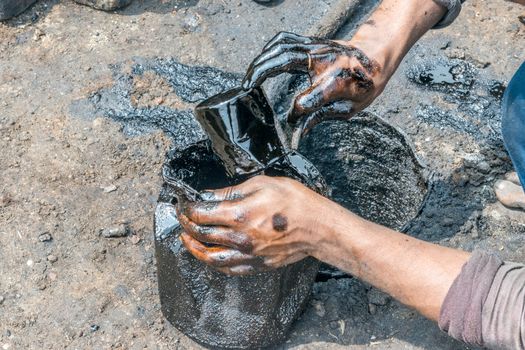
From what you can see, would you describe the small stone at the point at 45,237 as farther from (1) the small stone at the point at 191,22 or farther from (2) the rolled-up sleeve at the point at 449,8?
(2) the rolled-up sleeve at the point at 449,8

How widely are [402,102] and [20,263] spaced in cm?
196

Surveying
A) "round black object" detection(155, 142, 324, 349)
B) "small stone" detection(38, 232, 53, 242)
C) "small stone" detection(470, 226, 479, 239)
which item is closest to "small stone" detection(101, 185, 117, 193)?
"small stone" detection(38, 232, 53, 242)

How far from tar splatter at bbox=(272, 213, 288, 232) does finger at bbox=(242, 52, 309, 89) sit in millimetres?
533

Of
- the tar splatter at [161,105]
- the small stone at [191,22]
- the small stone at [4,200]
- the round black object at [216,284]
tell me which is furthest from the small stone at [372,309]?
the small stone at [191,22]

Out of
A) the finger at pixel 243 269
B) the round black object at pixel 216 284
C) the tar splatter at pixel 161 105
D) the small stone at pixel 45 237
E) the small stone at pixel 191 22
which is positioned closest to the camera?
the finger at pixel 243 269

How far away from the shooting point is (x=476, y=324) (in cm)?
210

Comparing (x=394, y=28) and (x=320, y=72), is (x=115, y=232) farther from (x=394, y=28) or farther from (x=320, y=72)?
(x=394, y=28)

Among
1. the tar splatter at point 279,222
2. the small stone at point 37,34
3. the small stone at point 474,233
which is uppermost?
the tar splatter at point 279,222

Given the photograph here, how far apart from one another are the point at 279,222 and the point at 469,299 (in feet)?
1.96

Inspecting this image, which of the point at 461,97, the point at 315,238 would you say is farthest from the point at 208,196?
the point at 461,97

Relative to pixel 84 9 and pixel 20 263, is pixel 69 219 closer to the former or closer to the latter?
pixel 20 263

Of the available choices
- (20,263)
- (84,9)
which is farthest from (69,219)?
(84,9)

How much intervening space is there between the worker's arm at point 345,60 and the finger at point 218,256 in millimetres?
600

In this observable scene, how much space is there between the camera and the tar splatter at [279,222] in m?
2.18
